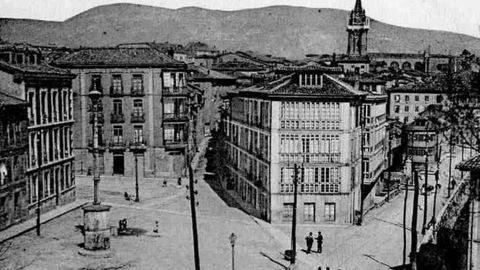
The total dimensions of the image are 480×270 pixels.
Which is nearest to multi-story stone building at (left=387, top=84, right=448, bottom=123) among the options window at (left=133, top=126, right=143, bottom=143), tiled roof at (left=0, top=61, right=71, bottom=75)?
window at (left=133, top=126, right=143, bottom=143)

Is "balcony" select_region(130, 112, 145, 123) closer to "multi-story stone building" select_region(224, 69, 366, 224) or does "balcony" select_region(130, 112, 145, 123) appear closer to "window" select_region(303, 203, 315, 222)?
"multi-story stone building" select_region(224, 69, 366, 224)

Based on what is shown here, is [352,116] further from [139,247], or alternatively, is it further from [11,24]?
[11,24]

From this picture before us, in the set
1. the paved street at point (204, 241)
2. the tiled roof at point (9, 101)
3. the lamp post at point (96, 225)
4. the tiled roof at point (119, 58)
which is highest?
the tiled roof at point (119, 58)

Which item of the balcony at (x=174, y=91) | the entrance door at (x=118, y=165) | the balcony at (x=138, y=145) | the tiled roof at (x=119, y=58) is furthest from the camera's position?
the entrance door at (x=118, y=165)

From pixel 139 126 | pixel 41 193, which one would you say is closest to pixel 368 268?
pixel 41 193

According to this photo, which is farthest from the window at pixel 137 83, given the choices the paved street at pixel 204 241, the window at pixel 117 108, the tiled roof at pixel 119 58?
the paved street at pixel 204 241

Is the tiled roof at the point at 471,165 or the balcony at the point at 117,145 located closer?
the tiled roof at the point at 471,165

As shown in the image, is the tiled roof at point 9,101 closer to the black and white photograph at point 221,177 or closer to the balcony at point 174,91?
the black and white photograph at point 221,177
